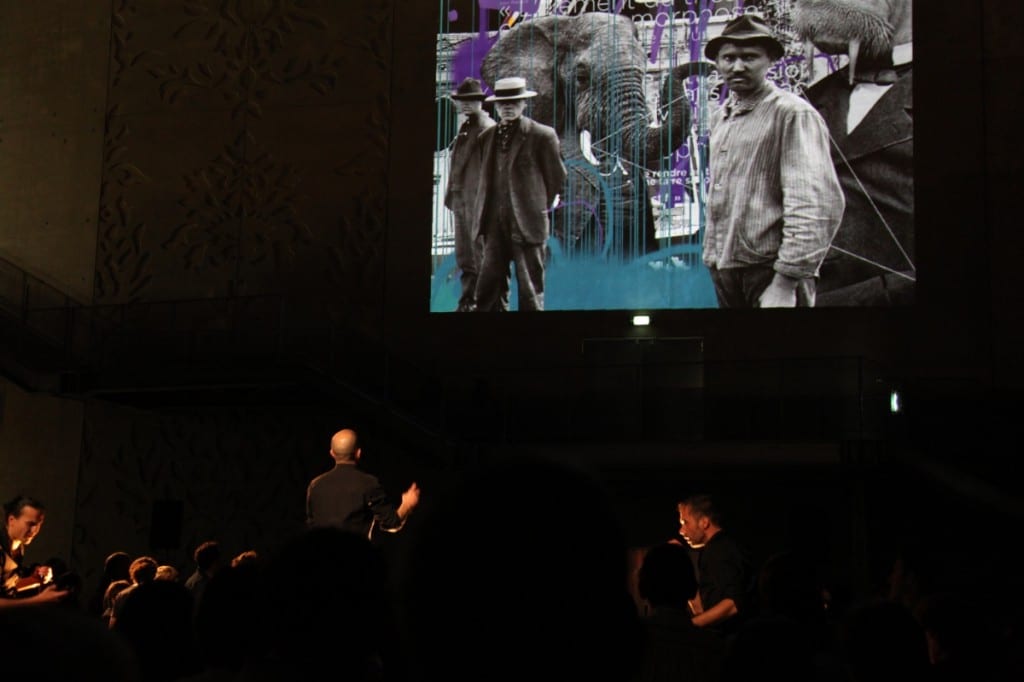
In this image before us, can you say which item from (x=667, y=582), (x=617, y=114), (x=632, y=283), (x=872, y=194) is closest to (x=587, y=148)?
(x=617, y=114)

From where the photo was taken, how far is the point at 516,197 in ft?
56.5

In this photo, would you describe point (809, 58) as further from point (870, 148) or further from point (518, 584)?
point (518, 584)

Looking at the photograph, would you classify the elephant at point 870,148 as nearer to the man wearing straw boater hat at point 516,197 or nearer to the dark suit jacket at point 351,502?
the man wearing straw boater hat at point 516,197

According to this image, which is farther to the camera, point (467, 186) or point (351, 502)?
point (467, 186)

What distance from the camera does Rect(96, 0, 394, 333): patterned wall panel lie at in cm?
1833

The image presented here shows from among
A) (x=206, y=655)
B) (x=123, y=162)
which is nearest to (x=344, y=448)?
(x=206, y=655)

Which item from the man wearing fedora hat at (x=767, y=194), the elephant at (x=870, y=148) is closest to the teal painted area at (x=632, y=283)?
the man wearing fedora hat at (x=767, y=194)

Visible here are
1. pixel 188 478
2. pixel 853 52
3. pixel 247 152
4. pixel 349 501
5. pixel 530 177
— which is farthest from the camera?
pixel 247 152

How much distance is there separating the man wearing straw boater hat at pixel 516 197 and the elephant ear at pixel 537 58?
4.7 inches

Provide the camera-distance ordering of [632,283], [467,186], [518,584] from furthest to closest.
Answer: [467,186] < [632,283] < [518,584]

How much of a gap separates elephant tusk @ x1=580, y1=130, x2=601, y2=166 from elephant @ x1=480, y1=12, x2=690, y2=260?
0.05 feet

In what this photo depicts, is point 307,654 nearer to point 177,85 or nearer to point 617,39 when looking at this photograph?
point 617,39

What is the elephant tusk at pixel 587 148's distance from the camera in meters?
16.9

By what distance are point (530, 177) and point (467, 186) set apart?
992mm
